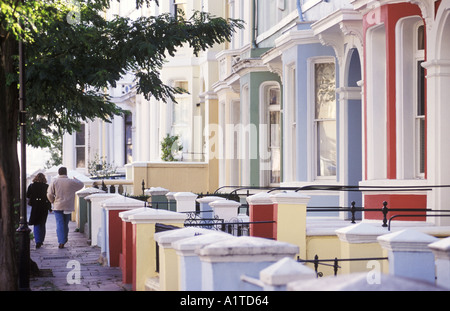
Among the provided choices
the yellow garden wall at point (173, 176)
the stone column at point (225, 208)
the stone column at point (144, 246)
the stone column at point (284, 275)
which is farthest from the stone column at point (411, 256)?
the yellow garden wall at point (173, 176)

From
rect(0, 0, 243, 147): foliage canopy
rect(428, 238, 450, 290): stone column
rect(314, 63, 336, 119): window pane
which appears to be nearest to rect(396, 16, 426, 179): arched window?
rect(0, 0, 243, 147): foliage canopy

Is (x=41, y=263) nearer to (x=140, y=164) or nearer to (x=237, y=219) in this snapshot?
(x=237, y=219)

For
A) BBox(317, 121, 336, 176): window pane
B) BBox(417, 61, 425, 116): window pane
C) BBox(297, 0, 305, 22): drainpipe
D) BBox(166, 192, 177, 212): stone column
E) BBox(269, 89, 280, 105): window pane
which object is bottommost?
BBox(166, 192, 177, 212): stone column

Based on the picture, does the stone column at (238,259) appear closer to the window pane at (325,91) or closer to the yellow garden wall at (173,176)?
the window pane at (325,91)

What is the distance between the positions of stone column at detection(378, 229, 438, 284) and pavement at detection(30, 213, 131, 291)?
183 inches

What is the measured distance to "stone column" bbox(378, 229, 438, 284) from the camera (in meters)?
7.71

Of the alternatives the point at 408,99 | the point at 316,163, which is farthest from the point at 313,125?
the point at 408,99

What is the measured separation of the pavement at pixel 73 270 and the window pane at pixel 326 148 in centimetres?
460


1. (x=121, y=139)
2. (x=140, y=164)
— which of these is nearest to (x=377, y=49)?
(x=140, y=164)

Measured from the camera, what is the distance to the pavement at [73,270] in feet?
39.8

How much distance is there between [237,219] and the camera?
1612 cm

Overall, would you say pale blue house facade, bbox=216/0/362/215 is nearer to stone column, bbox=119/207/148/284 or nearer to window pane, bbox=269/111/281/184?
window pane, bbox=269/111/281/184

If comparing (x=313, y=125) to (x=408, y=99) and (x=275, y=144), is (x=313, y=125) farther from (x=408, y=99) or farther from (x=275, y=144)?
(x=275, y=144)

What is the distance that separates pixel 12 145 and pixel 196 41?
3.22 m
